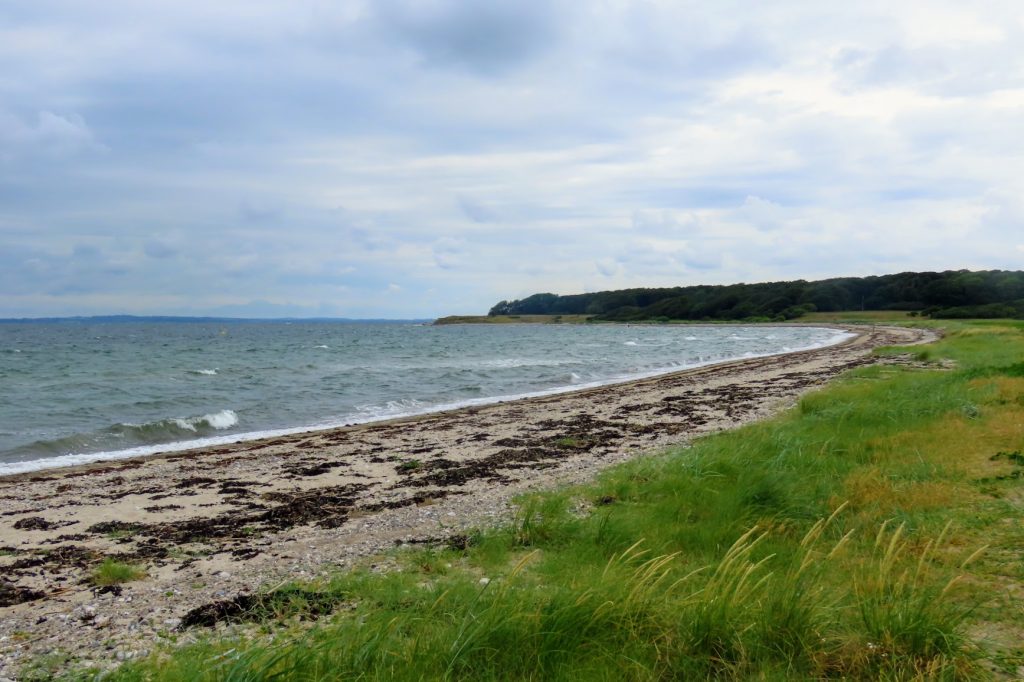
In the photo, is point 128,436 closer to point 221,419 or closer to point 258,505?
point 221,419

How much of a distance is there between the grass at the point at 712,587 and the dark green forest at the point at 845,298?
101336 mm

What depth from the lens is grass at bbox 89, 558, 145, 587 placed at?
7.16 m

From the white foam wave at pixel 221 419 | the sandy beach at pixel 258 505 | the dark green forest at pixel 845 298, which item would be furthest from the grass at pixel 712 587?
the dark green forest at pixel 845 298

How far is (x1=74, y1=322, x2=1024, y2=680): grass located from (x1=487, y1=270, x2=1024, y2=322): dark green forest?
101 m

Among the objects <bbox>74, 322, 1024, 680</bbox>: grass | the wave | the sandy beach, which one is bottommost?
the wave

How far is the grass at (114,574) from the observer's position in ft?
23.5

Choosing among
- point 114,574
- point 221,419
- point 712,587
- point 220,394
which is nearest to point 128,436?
point 221,419

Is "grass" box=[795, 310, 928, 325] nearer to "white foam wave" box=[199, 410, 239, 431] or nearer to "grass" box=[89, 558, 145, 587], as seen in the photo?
"white foam wave" box=[199, 410, 239, 431]

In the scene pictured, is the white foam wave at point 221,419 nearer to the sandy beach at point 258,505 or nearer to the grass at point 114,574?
the sandy beach at point 258,505

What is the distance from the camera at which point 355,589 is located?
5.87 meters

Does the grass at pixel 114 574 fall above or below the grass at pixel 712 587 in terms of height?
below

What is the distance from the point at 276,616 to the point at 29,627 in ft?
8.18

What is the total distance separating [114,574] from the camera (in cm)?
721

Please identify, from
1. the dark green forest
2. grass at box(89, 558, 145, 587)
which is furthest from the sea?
the dark green forest
